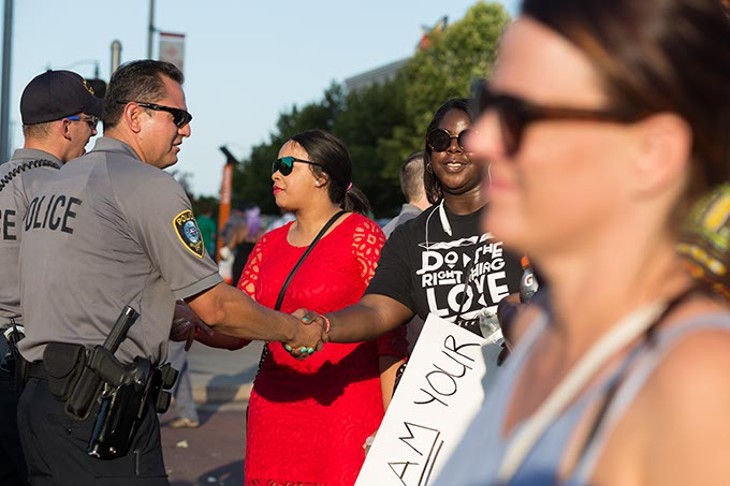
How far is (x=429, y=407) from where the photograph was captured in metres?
4.08

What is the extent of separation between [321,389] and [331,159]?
47.0 inches

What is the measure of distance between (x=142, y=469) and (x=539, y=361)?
306cm

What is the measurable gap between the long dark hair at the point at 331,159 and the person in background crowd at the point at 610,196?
4.45 metres

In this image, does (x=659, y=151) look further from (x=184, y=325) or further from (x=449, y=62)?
(x=449, y=62)

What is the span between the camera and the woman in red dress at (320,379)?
17.5 ft

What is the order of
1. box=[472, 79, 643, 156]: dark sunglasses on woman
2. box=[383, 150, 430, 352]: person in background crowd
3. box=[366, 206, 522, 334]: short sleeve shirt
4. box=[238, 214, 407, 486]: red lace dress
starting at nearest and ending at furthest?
box=[472, 79, 643, 156]: dark sunglasses on woman → box=[366, 206, 522, 334]: short sleeve shirt → box=[238, 214, 407, 486]: red lace dress → box=[383, 150, 430, 352]: person in background crowd

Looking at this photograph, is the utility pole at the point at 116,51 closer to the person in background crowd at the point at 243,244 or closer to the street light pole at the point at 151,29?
the person in background crowd at the point at 243,244

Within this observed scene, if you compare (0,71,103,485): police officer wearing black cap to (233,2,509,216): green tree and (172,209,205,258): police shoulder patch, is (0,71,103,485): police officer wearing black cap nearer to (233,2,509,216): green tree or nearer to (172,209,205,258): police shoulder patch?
(172,209,205,258): police shoulder patch

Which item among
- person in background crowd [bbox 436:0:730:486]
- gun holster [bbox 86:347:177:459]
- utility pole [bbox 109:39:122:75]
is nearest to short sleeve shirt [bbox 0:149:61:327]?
gun holster [bbox 86:347:177:459]

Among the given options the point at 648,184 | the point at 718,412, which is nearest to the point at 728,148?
the point at 648,184

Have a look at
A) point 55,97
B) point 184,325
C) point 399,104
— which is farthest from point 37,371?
point 399,104

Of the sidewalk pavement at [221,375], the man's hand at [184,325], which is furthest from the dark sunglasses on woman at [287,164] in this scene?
the sidewalk pavement at [221,375]

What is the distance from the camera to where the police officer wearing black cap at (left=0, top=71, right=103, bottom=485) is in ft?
17.8

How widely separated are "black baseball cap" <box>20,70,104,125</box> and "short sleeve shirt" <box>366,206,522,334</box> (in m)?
2.08
